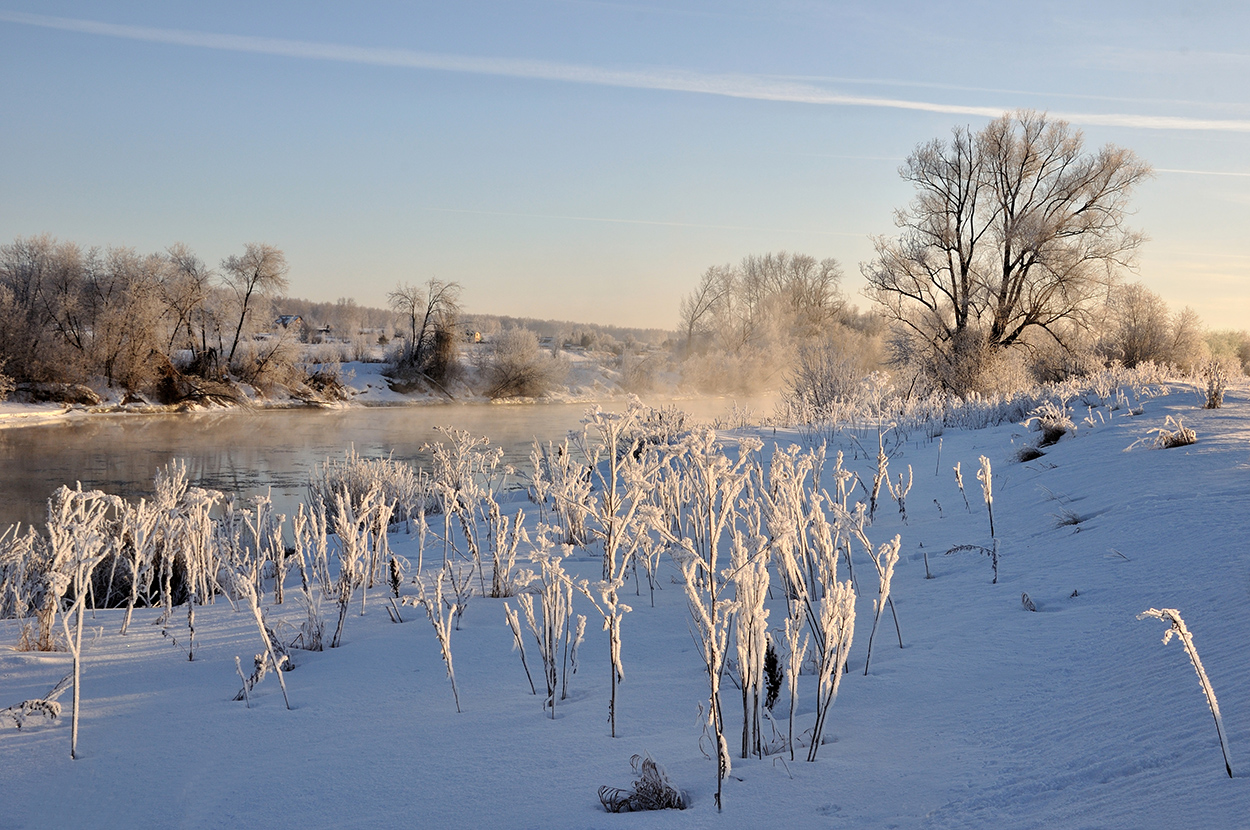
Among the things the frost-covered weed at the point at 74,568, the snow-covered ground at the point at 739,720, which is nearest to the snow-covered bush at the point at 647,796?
the snow-covered ground at the point at 739,720

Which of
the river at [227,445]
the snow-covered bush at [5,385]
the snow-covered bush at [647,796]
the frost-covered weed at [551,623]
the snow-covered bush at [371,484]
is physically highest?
the snow-covered bush at [5,385]

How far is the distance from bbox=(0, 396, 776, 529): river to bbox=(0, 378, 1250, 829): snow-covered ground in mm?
4431

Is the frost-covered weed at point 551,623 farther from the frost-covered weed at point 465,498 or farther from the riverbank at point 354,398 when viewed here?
the riverbank at point 354,398

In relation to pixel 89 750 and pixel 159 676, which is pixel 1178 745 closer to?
pixel 89 750

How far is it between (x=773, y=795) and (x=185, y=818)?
1.58 metres

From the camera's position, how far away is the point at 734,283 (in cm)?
5428

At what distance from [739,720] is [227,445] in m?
19.5

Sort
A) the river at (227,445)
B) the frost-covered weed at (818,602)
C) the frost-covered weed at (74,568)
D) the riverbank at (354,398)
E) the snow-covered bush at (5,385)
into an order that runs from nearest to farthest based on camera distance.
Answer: the frost-covered weed at (818,602) → the frost-covered weed at (74,568) → the river at (227,445) → the snow-covered bush at (5,385) → the riverbank at (354,398)

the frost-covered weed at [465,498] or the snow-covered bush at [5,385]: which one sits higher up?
the snow-covered bush at [5,385]

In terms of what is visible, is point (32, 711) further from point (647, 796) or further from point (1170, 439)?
point (1170, 439)

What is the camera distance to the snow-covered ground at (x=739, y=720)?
1.81m

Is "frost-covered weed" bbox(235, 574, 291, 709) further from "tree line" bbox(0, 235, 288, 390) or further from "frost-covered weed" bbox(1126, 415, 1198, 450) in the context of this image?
"tree line" bbox(0, 235, 288, 390)

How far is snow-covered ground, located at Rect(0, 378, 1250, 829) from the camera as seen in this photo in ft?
5.93

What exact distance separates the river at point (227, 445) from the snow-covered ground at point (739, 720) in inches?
174
